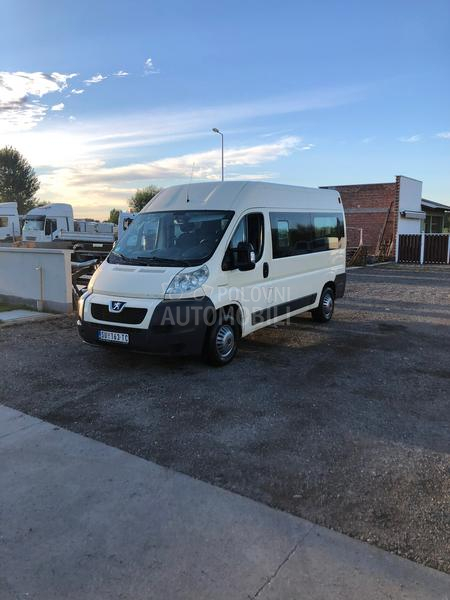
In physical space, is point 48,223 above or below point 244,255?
above

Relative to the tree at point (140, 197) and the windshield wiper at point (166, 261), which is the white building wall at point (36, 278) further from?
the tree at point (140, 197)

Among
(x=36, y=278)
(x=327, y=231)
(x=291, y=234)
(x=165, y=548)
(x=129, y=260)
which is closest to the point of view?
(x=165, y=548)

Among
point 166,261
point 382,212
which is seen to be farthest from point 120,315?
point 382,212

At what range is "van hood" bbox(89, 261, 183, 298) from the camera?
5789 mm

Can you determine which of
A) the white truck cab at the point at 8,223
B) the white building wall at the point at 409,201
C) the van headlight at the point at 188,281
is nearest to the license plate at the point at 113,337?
the van headlight at the point at 188,281

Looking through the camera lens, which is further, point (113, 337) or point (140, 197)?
point (140, 197)

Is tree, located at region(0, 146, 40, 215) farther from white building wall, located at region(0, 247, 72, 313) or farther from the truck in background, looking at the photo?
white building wall, located at region(0, 247, 72, 313)

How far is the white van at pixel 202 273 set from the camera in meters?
5.77

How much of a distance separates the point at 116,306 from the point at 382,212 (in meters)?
25.6

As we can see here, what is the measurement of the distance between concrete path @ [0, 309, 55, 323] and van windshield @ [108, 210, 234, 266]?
3.49 metres

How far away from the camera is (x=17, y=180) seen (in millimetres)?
65000

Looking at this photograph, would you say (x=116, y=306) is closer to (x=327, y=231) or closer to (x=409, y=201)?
(x=327, y=231)

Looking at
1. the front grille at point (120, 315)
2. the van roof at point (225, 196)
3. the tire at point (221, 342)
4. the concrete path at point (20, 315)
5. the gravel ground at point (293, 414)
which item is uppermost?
the van roof at point (225, 196)

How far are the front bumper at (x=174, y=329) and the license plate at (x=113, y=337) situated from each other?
0.04 meters
